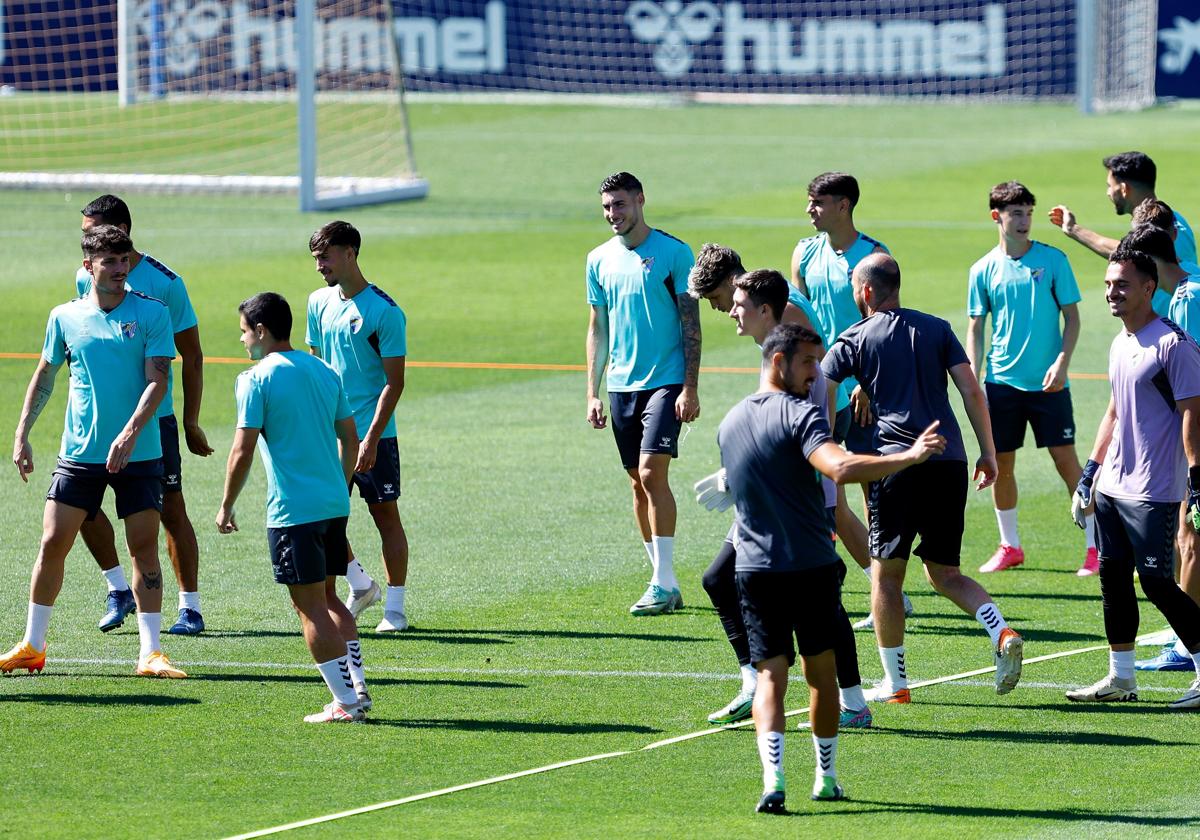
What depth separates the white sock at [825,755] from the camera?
302 inches

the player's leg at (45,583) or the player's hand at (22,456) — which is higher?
the player's hand at (22,456)

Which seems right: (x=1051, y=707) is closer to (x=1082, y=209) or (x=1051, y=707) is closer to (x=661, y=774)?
(x=661, y=774)

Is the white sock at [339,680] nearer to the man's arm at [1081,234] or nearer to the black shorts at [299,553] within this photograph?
the black shorts at [299,553]

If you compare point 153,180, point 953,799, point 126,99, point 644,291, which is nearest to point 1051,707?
point 953,799

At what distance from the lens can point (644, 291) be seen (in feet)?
38.0

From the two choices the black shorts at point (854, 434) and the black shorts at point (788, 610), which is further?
the black shorts at point (854, 434)

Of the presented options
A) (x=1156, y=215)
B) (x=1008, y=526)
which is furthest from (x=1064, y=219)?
(x=1008, y=526)

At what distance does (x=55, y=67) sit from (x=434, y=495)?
29.7 meters

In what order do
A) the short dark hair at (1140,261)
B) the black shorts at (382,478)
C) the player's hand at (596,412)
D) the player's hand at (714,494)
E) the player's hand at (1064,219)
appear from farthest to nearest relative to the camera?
1. the player's hand at (596,412)
2. the player's hand at (1064,219)
3. the black shorts at (382,478)
4. the short dark hair at (1140,261)
5. the player's hand at (714,494)

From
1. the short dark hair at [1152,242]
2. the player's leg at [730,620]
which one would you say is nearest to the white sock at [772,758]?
the player's leg at [730,620]

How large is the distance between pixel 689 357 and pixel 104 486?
135 inches

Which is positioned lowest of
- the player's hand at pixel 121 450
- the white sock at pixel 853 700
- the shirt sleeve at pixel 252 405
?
the white sock at pixel 853 700

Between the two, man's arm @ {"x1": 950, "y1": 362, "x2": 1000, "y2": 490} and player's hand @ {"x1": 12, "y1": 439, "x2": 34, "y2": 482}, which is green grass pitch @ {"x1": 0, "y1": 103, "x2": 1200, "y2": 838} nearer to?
player's hand @ {"x1": 12, "y1": 439, "x2": 34, "y2": 482}

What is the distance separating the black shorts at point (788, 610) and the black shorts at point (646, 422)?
369cm
